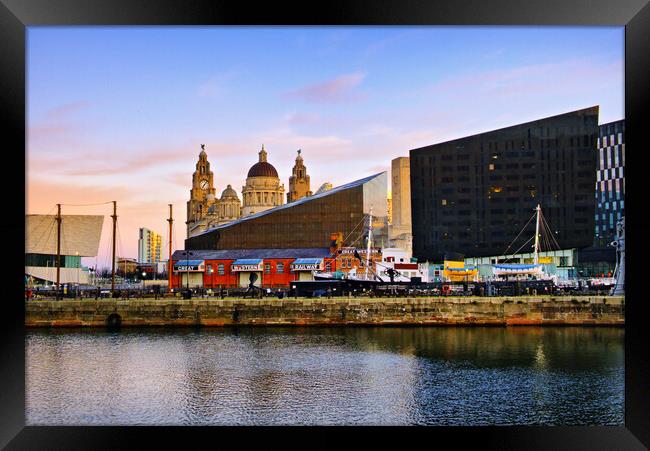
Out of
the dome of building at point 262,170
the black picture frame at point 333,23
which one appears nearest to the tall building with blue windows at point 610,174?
the dome of building at point 262,170

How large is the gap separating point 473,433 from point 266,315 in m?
27.2

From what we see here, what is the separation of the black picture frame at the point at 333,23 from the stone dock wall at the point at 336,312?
25580mm

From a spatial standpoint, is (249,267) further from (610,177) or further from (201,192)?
(201,192)

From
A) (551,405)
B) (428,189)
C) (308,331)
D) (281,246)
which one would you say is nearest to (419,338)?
(308,331)

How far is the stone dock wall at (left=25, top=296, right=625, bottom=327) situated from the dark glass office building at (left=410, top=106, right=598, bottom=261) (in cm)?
2963

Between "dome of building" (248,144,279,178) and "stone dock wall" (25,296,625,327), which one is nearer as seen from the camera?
"stone dock wall" (25,296,625,327)

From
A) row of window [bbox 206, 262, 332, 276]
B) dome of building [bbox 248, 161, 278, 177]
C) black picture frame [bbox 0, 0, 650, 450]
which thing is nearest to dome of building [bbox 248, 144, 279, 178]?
dome of building [bbox 248, 161, 278, 177]

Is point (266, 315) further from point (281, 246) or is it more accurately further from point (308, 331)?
point (281, 246)

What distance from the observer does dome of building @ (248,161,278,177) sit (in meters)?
120

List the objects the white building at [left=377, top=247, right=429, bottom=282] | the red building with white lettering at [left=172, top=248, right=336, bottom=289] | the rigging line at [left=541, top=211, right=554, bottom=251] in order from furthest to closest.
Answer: the rigging line at [left=541, top=211, right=554, bottom=251] < the red building with white lettering at [left=172, top=248, right=336, bottom=289] < the white building at [left=377, top=247, right=429, bottom=282]

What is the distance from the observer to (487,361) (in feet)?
83.5

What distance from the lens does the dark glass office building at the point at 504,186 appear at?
213 feet

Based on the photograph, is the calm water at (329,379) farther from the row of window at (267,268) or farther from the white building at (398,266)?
the row of window at (267,268)

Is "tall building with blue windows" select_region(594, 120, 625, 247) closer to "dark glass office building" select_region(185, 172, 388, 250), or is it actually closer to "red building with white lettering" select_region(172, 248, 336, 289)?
"dark glass office building" select_region(185, 172, 388, 250)
